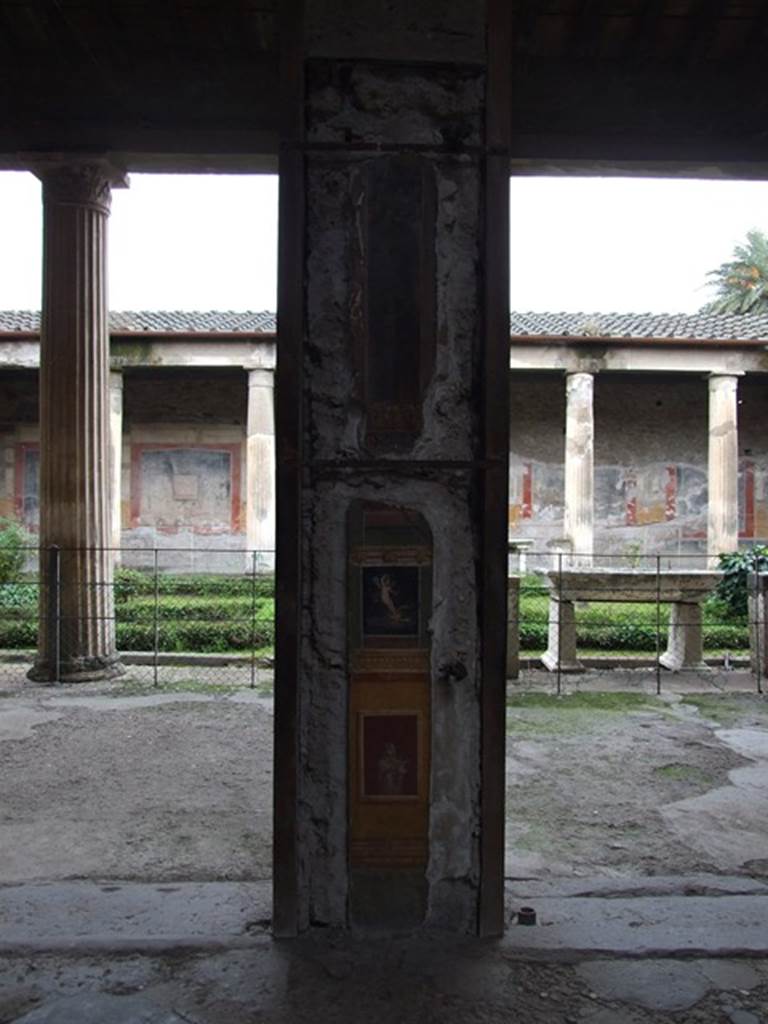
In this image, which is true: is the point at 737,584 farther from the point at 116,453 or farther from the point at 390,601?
the point at 116,453

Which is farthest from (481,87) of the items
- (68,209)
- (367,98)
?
(68,209)

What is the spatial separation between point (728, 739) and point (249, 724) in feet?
9.59

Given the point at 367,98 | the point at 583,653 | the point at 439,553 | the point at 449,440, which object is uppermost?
the point at 367,98

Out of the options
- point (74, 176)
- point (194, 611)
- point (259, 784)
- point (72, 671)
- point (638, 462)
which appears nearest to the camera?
point (259, 784)

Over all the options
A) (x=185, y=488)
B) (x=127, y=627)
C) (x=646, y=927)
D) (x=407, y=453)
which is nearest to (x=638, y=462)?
(x=185, y=488)

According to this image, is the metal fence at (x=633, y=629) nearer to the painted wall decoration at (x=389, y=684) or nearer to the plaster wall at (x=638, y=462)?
the painted wall decoration at (x=389, y=684)

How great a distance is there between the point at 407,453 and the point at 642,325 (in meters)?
14.8

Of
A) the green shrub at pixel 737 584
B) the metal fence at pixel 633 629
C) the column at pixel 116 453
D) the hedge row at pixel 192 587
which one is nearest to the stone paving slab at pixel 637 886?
the metal fence at pixel 633 629

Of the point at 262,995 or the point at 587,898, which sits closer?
the point at 262,995

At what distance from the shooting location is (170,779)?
13.4 ft

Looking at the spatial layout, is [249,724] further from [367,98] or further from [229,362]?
[229,362]

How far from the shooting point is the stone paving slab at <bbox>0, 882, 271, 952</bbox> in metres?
2.31

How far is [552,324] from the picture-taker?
52.3 ft

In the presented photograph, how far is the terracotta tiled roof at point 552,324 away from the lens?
14820mm
